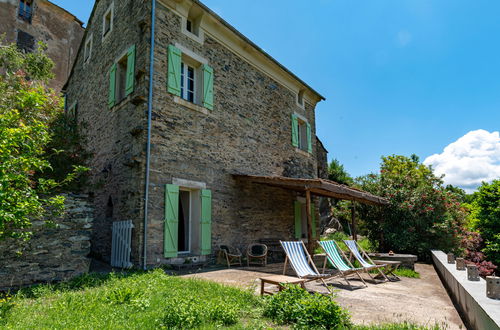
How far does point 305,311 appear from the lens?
3291 millimetres

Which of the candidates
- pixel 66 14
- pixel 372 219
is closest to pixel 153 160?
pixel 372 219

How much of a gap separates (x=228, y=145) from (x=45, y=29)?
13.8 m

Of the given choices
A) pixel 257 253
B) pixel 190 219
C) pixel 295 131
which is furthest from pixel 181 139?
pixel 295 131

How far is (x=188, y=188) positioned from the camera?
299 inches

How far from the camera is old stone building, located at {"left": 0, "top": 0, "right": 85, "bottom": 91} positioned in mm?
14758

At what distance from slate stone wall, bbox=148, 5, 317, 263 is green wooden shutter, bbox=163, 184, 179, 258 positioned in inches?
4.1

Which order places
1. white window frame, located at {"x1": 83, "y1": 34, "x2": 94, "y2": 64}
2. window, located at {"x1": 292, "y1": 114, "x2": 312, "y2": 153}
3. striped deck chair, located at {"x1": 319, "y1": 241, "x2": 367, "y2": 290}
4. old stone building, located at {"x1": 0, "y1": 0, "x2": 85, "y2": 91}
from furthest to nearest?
old stone building, located at {"x1": 0, "y1": 0, "x2": 85, "y2": 91} < window, located at {"x1": 292, "y1": 114, "x2": 312, "y2": 153} < white window frame, located at {"x1": 83, "y1": 34, "x2": 94, "y2": 64} < striped deck chair, located at {"x1": 319, "y1": 241, "x2": 367, "y2": 290}

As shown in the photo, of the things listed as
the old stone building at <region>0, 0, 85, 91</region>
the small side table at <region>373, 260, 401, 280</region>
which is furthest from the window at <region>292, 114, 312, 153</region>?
the old stone building at <region>0, 0, 85, 91</region>

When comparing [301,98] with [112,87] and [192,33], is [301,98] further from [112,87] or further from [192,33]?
[112,87]

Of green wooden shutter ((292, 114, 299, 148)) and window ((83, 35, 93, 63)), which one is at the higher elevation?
window ((83, 35, 93, 63))

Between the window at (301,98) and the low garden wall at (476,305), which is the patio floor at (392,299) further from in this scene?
the window at (301,98)

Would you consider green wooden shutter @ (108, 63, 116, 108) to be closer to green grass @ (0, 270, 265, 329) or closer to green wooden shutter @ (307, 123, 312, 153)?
green grass @ (0, 270, 265, 329)

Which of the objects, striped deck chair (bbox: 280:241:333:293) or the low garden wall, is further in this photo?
striped deck chair (bbox: 280:241:333:293)

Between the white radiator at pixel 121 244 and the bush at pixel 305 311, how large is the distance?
3926 millimetres
